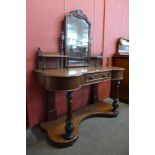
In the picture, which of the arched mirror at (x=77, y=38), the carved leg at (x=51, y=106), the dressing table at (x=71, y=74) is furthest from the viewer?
the arched mirror at (x=77, y=38)

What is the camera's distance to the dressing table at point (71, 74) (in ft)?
5.31

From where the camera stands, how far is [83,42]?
2.45 m

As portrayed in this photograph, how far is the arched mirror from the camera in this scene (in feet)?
7.16

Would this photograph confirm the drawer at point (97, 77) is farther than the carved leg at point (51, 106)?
No

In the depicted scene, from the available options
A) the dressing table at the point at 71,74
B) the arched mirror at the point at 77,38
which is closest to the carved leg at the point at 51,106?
the dressing table at the point at 71,74

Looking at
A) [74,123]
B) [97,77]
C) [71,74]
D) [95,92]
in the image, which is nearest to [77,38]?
[97,77]

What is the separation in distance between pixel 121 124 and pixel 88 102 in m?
0.77

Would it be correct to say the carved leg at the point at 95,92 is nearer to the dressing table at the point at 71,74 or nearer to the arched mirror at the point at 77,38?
the dressing table at the point at 71,74

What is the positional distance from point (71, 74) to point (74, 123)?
0.79 m

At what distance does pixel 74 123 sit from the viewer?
2.03 meters

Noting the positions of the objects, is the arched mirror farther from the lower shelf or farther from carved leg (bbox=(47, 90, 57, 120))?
the lower shelf
